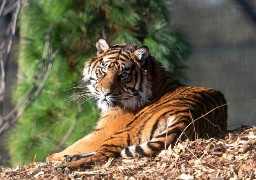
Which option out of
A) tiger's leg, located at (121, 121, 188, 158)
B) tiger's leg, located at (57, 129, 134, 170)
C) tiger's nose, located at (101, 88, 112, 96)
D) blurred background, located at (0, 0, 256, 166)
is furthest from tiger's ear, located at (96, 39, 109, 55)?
blurred background, located at (0, 0, 256, 166)

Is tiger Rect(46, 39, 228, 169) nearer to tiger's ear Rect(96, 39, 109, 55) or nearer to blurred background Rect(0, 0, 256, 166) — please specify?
tiger's ear Rect(96, 39, 109, 55)

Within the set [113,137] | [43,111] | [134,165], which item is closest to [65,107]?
[43,111]

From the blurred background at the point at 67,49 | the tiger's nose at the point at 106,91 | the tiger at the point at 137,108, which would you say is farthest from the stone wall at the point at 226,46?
the tiger's nose at the point at 106,91

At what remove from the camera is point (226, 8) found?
7.94 metres

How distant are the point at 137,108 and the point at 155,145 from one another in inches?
30.2

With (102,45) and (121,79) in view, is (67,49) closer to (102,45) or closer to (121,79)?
(102,45)

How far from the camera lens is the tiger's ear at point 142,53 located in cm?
511

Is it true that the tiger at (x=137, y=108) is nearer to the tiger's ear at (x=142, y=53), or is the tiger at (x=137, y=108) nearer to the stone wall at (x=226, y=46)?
the tiger's ear at (x=142, y=53)

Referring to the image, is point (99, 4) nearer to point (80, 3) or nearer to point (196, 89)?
point (80, 3)

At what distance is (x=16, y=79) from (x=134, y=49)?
2.69m

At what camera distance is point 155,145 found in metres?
4.28

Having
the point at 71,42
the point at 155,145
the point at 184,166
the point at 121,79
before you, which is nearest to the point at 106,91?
the point at 121,79

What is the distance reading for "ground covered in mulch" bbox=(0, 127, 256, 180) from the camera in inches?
153

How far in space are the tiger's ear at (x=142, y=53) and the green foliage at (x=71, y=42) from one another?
1600 millimetres
